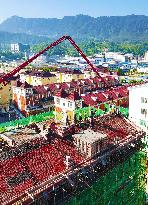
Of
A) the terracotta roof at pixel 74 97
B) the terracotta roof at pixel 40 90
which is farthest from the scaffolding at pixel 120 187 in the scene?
the terracotta roof at pixel 40 90

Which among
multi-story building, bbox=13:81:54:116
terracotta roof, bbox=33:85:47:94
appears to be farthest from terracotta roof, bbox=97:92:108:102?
terracotta roof, bbox=33:85:47:94

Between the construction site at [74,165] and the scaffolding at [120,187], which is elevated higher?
the construction site at [74,165]

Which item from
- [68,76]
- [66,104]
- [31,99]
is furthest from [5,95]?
[68,76]

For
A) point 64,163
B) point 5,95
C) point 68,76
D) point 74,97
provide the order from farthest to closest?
point 68,76 → point 5,95 → point 74,97 → point 64,163

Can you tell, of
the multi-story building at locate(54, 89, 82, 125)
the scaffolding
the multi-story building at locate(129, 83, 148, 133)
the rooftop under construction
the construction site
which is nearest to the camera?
the rooftop under construction

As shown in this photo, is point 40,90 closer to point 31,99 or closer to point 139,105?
point 31,99

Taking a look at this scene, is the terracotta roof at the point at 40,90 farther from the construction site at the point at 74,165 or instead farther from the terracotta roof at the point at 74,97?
the construction site at the point at 74,165

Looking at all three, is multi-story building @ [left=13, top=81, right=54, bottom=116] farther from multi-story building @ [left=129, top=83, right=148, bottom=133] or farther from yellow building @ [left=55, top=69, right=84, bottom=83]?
yellow building @ [left=55, top=69, right=84, bottom=83]

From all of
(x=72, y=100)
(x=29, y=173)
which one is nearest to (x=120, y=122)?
(x=29, y=173)

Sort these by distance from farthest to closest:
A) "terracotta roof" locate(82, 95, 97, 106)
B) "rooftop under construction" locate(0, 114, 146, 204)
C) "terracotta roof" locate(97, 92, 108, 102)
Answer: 1. "terracotta roof" locate(97, 92, 108, 102)
2. "terracotta roof" locate(82, 95, 97, 106)
3. "rooftop under construction" locate(0, 114, 146, 204)
